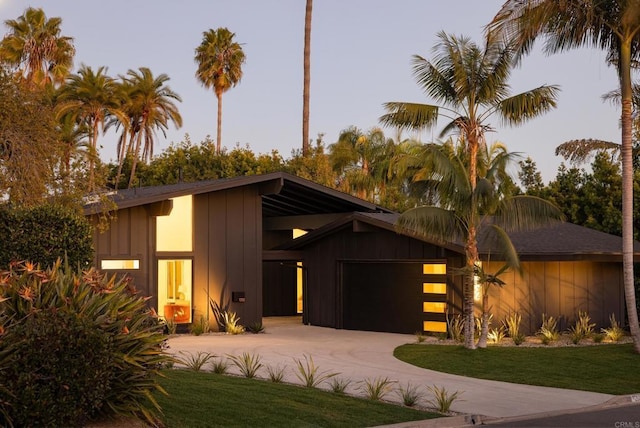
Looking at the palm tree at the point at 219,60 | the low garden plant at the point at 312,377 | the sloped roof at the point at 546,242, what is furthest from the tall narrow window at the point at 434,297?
the palm tree at the point at 219,60

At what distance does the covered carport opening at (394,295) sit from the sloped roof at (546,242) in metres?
1.28

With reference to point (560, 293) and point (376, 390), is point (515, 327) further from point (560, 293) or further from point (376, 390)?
point (376, 390)

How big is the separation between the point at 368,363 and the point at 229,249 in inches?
357

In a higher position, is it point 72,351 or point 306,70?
point 306,70

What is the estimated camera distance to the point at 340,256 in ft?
91.7

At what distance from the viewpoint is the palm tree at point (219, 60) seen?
60719 millimetres

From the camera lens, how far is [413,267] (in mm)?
25750

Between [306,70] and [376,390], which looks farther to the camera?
[306,70]

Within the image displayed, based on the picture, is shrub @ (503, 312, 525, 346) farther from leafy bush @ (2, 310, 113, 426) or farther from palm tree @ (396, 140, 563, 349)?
leafy bush @ (2, 310, 113, 426)

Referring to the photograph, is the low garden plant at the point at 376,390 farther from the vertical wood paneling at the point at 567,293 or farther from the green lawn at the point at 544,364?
the vertical wood paneling at the point at 567,293

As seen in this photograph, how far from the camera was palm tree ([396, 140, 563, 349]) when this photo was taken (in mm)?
20312

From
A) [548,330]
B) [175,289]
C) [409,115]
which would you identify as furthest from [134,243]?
[548,330]

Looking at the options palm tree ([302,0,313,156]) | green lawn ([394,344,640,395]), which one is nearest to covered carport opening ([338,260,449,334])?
green lawn ([394,344,640,395])

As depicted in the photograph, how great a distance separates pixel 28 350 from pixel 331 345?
13.9 meters
